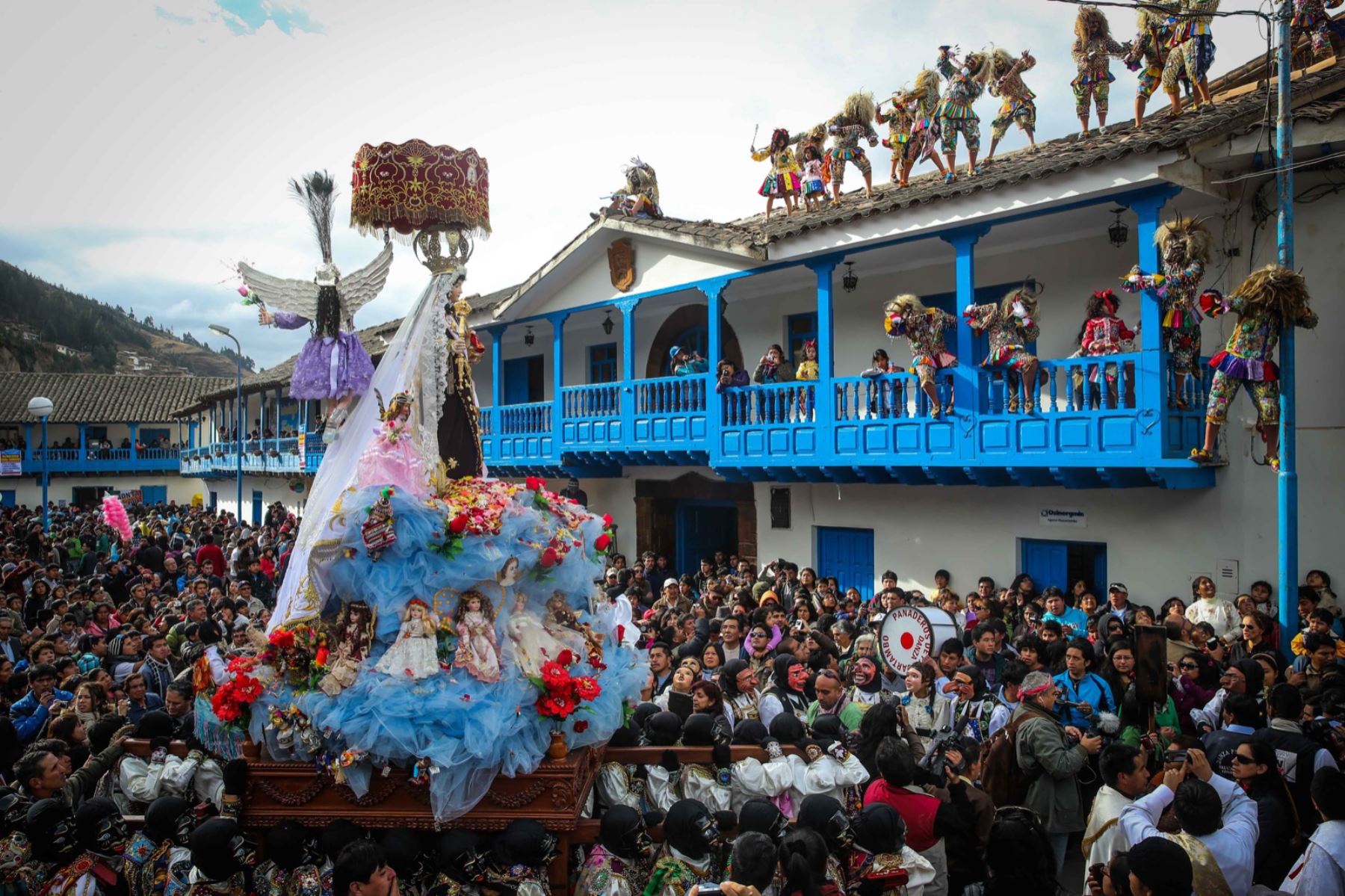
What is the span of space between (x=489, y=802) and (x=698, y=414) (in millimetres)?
10720

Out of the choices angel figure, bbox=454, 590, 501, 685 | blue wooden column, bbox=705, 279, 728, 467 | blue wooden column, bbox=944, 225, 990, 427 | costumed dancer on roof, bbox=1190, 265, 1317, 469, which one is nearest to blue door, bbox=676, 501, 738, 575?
blue wooden column, bbox=705, 279, 728, 467

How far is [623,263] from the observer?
1681 centimetres

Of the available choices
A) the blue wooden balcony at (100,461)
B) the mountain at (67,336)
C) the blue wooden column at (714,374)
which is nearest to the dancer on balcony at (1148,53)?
the blue wooden column at (714,374)

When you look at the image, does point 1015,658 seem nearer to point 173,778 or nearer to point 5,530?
point 173,778

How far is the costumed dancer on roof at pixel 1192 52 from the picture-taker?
10.9m

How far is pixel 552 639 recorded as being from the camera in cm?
563

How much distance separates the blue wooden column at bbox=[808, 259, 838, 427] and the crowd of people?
17.2ft

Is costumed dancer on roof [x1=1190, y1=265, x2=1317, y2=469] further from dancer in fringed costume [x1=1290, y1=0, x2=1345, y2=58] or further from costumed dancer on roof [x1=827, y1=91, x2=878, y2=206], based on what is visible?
costumed dancer on roof [x1=827, y1=91, x2=878, y2=206]

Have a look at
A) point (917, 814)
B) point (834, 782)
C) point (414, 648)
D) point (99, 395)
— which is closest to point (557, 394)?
point (414, 648)

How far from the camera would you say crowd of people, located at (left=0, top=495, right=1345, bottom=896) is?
4.41 metres

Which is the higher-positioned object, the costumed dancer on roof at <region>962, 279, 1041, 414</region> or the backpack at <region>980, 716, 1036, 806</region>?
the costumed dancer on roof at <region>962, 279, 1041, 414</region>

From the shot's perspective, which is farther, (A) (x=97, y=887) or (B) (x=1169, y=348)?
(B) (x=1169, y=348)

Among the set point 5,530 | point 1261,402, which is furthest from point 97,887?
point 5,530

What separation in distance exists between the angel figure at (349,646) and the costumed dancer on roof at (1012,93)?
36.5 feet
